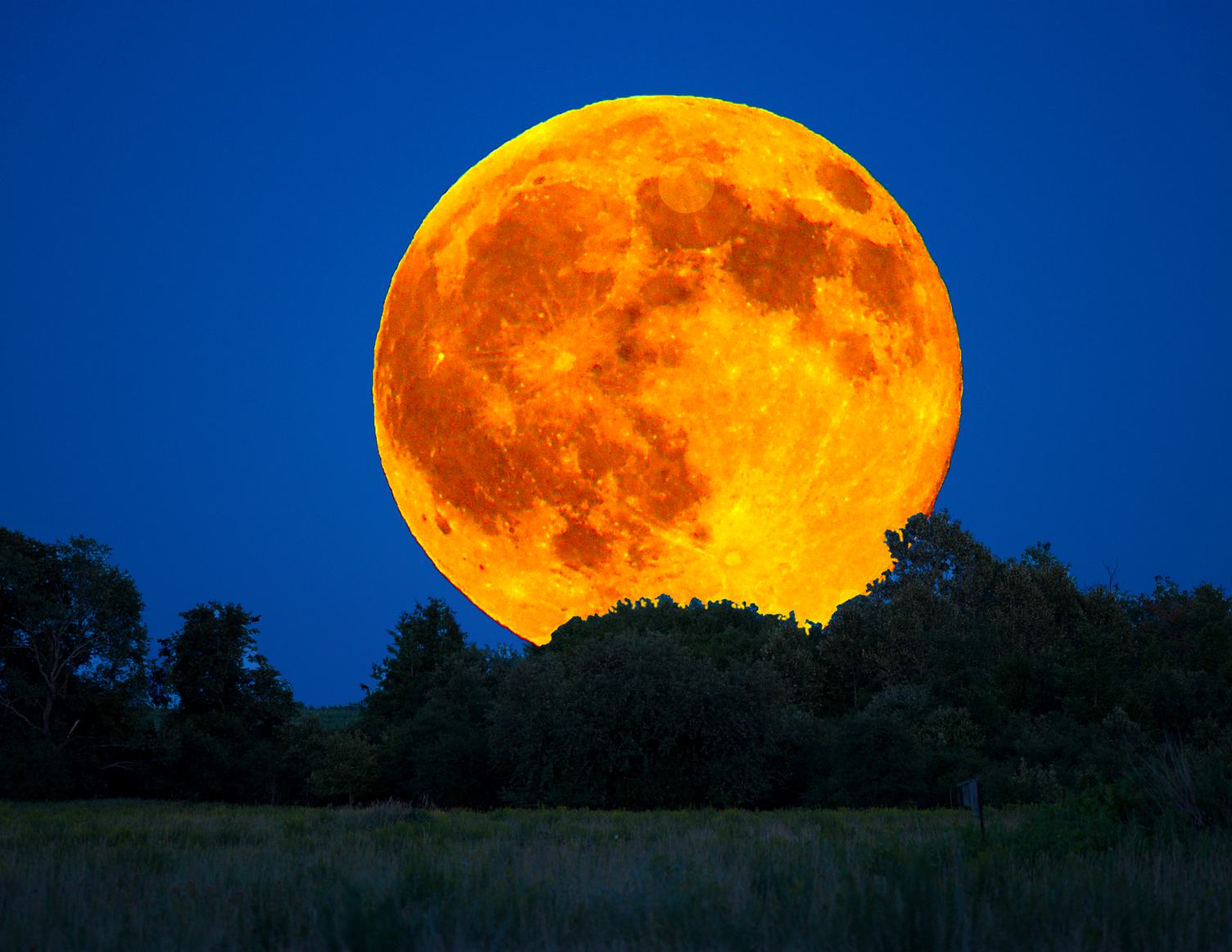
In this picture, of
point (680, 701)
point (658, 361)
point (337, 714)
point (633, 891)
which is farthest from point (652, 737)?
point (337, 714)

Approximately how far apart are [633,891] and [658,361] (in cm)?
2154

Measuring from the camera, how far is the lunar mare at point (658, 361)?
104ft

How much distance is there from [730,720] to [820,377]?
10.5 metres

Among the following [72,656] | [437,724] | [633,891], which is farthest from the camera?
[72,656]

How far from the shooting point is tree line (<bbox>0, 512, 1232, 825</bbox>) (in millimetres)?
33406

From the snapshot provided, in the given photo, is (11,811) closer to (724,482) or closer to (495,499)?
(495,499)

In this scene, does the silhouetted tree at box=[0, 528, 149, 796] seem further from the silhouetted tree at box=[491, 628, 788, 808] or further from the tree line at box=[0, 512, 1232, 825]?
the silhouetted tree at box=[491, 628, 788, 808]

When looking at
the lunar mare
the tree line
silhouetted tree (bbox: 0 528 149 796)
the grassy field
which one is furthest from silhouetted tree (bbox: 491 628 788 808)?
silhouetted tree (bbox: 0 528 149 796)

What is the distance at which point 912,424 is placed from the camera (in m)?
36.2

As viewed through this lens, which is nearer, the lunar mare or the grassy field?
the grassy field

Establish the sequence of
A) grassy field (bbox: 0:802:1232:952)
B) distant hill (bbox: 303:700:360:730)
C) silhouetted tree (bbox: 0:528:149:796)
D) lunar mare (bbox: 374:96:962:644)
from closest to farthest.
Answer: grassy field (bbox: 0:802:1232:952) → lunar mare (bbox: 374:96:962:644) → silhouetted tree (bbox: 0:528:149:796) → distant hill (bbox: 303:700:360:730)

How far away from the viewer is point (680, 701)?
33.6m

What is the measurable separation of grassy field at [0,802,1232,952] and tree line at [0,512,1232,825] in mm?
13704

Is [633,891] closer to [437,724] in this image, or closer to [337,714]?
[437,724]
